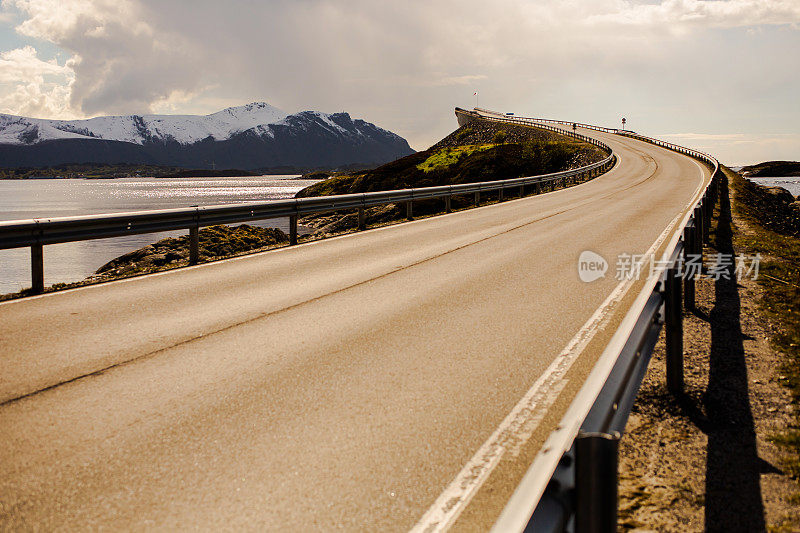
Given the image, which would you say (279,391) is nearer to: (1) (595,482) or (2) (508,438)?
(2) (508,438)

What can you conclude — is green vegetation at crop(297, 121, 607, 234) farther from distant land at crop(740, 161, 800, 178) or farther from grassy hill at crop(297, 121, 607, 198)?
distant land at crop(740, 161, 800, 178)

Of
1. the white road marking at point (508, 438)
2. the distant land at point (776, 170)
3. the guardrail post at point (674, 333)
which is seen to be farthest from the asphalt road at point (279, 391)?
the distant land at point (776, 170)

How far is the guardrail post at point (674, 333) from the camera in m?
4.48

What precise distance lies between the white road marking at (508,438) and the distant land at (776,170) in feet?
589

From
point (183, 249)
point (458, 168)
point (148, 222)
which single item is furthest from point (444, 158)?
point (148, 222)

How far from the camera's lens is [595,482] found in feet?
5.85

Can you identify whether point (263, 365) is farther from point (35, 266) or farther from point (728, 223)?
point (728, 223)

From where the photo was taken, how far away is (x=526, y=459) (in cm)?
361

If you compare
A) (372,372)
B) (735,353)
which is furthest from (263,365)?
(735,353)

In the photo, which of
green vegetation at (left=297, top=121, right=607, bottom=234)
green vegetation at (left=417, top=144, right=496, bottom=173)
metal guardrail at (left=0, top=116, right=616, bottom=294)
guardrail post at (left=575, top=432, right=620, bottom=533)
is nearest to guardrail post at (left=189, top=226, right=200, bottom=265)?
metal guardrail at (left=0, top=116, right=616, bottom=294)

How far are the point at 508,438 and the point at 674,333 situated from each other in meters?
1.67

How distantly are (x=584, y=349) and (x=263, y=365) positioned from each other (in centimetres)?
313

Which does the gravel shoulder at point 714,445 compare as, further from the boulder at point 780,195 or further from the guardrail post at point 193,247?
the boulder at point 780,195

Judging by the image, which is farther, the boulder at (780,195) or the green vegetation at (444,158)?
the green vegetation at (444,158)
